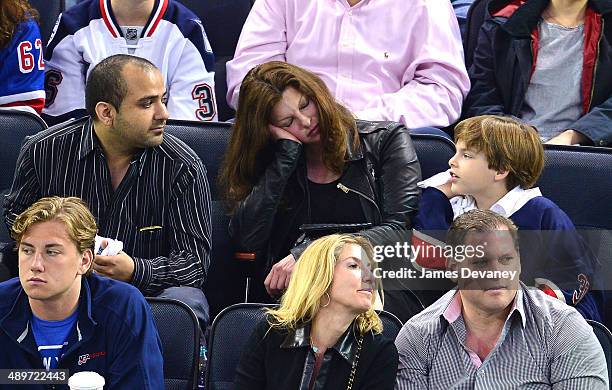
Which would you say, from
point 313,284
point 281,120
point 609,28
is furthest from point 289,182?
point 609,28

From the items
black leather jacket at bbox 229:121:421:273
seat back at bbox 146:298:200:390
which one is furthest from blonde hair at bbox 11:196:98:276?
Answer: black leather jacket at bbox 229:121:421:273

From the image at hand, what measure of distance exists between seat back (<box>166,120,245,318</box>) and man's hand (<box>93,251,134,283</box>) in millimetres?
483

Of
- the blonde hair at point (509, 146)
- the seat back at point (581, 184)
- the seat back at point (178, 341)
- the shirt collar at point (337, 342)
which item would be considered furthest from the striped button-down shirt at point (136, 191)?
the seat back at point (581, 184)

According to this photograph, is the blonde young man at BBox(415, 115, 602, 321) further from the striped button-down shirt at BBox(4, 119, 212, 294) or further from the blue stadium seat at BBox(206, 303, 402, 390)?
the striped button-down shirt at BBox(4, 119, 212, 294)

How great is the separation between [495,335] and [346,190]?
787mm

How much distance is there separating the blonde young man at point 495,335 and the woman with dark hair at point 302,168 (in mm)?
562

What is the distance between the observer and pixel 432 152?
4.05 metres

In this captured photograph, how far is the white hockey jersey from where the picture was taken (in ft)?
14.8

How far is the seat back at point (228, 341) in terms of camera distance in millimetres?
3312

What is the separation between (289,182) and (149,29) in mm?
1001

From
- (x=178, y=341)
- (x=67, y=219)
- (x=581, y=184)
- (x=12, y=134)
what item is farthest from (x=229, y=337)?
(x=581, y=184)

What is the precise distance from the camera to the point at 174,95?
4508mm

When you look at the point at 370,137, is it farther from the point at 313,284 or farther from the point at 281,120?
the point at 313,284

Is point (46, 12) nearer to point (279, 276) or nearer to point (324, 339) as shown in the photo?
point (279, 276)
